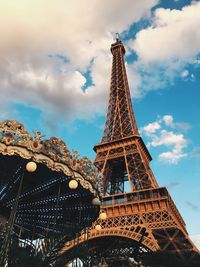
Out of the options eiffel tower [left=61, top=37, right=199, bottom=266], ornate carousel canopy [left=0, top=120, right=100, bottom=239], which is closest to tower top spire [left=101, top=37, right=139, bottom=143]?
eiffel tower [left=61, top=37, right=199, bottom=266]

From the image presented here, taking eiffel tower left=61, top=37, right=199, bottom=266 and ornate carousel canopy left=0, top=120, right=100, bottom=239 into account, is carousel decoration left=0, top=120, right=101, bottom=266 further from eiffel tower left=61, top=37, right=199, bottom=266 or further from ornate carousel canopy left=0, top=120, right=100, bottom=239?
eiffel tower left=61, top=37, right=199, bottom=266

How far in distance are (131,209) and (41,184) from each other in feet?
69.4

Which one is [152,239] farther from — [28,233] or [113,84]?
[113,84]

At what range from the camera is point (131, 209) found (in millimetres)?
31812

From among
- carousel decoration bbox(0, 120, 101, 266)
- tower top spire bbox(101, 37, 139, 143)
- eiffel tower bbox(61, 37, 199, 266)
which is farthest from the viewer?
tower top spire bbox(101, 37, 139, 143)

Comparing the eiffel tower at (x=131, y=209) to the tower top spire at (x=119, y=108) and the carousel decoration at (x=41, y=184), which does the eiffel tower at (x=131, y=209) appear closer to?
the tower top spire at (x=119, y=108)

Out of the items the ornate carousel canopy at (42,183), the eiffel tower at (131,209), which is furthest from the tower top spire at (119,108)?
the ornate carousel canopy at (42,183)

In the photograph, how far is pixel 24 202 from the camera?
1439cm

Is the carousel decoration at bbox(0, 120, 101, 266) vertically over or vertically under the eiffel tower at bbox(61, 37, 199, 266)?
under

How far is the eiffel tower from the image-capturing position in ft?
91.7

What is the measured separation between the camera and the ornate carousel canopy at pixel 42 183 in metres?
9.99

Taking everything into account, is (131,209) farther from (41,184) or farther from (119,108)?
(119,108)

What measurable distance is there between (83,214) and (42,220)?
2777mm

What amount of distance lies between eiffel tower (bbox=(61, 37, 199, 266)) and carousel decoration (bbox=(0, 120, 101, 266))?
3.57 m
